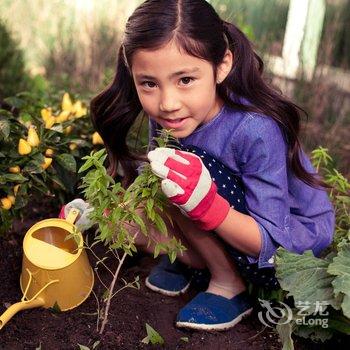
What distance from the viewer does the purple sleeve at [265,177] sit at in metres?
1.98

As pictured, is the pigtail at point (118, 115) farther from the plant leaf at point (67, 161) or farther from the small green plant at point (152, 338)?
the small green plant at point (152, 338)

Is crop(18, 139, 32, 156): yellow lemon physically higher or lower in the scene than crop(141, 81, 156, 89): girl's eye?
lower

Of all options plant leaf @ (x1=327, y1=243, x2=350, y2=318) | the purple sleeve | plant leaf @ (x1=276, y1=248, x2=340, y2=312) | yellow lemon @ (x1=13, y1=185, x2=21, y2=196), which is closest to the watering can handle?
yellow lemon @ (x1=13, y1=185, x2=21, y2=196)

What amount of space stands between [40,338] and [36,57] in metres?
3.71

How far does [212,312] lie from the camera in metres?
2.09

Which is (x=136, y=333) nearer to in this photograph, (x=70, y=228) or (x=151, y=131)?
(x=70, y=228)

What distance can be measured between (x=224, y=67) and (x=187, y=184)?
0.51 meters

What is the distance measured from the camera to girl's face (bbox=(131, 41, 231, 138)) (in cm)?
183

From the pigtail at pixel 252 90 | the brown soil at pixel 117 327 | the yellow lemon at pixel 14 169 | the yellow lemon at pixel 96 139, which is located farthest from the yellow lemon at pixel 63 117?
the pigtail at pixel 252 90

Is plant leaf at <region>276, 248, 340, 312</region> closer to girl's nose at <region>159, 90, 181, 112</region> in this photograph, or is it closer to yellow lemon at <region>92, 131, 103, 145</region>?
girl's nose at <region>159, 90, 181, 112</region>

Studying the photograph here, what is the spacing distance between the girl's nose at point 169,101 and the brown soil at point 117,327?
71cm

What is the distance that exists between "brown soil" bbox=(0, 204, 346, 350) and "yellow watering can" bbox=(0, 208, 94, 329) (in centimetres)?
5

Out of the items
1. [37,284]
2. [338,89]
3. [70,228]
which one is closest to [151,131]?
[70,228]

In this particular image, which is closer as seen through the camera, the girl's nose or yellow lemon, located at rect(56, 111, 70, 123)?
the girl's nose
